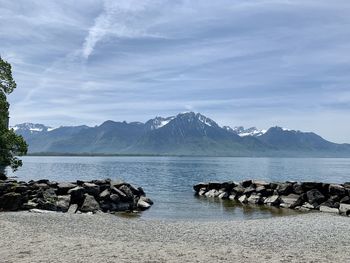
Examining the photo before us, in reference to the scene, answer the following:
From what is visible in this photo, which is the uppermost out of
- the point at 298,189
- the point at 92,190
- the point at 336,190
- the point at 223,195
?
the point at 336,190

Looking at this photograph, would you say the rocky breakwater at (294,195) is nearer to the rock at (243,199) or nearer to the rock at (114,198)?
the rock at (243,199)

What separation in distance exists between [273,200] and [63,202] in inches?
1036

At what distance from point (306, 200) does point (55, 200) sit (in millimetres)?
29284

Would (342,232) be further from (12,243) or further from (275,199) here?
(275,199)

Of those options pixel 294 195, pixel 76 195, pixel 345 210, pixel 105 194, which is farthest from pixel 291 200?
pixel 76 195

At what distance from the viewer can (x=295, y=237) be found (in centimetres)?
2620

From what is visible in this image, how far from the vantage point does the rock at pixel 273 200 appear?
2097 inches

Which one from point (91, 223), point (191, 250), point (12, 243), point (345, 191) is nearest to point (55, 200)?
→ point (91, 223)

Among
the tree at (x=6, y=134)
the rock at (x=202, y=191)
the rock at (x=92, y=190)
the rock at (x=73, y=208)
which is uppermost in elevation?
the tree at (x=6, y=134)

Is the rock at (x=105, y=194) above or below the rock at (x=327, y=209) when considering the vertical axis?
above

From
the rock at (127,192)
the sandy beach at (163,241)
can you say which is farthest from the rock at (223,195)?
the sandy beach at (163,241)

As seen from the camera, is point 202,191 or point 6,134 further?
point 202,191

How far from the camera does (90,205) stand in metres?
42.5

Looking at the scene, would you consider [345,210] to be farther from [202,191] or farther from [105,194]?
[202,191]
